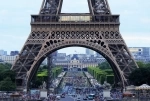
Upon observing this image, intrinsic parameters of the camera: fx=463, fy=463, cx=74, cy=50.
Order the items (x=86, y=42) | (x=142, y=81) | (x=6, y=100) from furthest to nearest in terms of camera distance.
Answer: (x=142, y=81) → (x=86, y=42) → (x=6, y=100)

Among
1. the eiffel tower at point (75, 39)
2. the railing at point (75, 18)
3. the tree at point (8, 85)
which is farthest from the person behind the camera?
the railing at point (75, 18)

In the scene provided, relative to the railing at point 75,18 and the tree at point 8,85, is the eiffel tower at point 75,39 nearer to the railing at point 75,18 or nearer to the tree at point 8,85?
the railing at point 75,18

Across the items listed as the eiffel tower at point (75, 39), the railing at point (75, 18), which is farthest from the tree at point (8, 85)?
the railing at point (75, 18)

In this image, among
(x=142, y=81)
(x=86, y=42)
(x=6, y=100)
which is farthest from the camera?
(x=142, y=81)

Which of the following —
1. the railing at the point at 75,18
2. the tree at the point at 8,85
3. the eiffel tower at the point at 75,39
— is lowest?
the tree at the point at 8,85

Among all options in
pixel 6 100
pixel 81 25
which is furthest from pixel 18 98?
pixel 81 25

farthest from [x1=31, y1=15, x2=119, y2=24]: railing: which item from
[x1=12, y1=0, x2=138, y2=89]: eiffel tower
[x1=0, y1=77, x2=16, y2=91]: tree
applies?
[x1=0, y1=77, x2=16, y2=91]: tree

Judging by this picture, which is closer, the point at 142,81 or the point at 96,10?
the point at 96,10

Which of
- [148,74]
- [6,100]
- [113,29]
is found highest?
[113,29]

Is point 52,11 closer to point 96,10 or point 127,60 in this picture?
point 96,10
